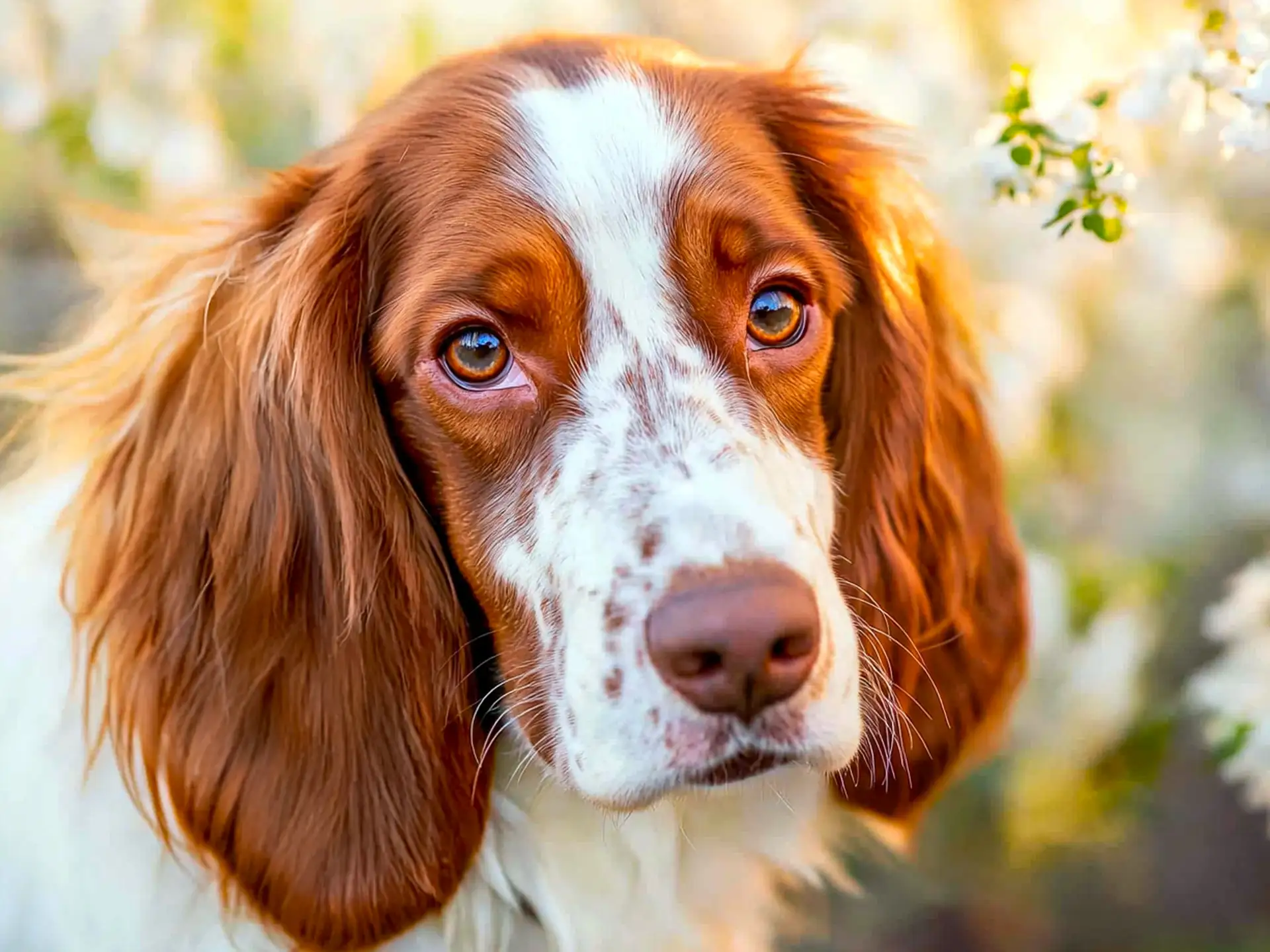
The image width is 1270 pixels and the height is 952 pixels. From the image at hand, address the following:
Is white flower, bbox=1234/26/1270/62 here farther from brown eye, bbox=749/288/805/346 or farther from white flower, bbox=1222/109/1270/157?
brown eye, bbox=749/288/805/346

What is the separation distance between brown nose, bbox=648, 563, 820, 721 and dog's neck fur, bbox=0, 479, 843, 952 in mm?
346

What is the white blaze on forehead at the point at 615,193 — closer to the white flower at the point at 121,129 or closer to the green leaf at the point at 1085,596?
the white flower at the point at 121,129

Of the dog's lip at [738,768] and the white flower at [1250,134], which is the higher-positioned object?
the white flower at [1250,134]

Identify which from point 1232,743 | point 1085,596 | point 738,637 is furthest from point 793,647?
point 1085,596

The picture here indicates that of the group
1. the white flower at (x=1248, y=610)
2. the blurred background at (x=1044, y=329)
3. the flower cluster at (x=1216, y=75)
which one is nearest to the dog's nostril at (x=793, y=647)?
the flower cluster at (x=1216, y=75)

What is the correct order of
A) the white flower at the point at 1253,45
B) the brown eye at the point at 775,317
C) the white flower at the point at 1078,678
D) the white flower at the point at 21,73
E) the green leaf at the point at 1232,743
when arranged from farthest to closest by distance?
the white flower at the point at 1078,678, the green leaf at the point at 1232,743, the white flower at the point at 21,73, the brown eye at the point at 775,317, the white flower at the point at 1253,45

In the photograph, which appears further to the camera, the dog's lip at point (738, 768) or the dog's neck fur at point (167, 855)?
the dog's neck fur at point (167, 855)

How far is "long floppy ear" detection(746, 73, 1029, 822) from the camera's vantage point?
1653 mm

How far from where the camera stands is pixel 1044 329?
2.21 meters

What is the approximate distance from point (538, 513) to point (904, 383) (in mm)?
577

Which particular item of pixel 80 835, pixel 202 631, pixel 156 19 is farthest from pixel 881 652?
pixel 156 19

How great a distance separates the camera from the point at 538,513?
4.49ft

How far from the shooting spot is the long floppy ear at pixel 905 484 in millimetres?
1653

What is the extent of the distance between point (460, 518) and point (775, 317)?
0.46 metres
